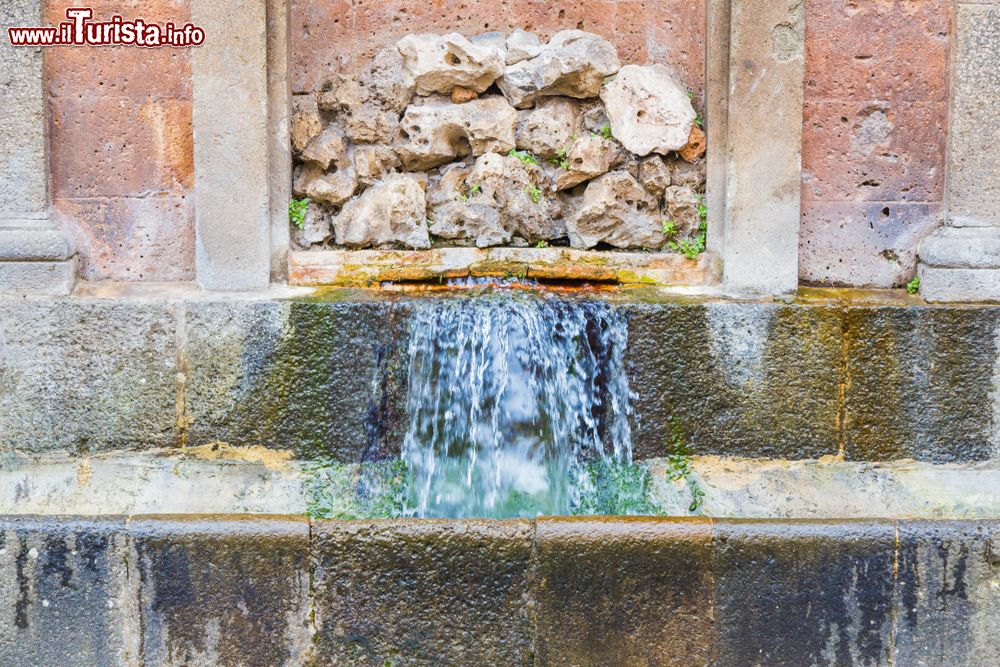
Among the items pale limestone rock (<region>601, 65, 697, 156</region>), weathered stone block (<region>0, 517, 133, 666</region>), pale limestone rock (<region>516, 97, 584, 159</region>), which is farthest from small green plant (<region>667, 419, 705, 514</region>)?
weathered stone block (<region>0, 517, 133, 666</region>)

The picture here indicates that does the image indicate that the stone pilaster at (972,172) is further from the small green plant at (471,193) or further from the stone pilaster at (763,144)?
the small green plant at (471,193)

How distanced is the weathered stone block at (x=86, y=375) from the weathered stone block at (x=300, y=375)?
5.3 inches

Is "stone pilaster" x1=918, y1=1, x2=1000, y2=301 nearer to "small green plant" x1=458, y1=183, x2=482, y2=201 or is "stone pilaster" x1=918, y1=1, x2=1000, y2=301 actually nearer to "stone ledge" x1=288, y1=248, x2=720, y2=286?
"stone ledge" x1=288, y1=248, x2=720, y2=286

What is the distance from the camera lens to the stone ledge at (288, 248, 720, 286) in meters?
4.76

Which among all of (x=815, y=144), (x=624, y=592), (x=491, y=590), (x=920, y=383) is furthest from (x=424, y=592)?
(x=815, y=144)

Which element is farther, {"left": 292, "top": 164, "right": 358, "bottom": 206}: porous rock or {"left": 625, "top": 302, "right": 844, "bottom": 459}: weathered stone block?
{"left": 292, "top": 164, "right": 358, "bottom": 206}: porous rock

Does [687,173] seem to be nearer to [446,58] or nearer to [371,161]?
[446,58]

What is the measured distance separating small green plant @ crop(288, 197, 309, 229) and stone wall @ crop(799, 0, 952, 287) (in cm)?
225

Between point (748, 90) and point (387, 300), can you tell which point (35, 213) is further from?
point (748, 90)

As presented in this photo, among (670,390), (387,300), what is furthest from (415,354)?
(670,390)

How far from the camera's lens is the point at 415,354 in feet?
14.4

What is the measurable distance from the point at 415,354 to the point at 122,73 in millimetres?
1786

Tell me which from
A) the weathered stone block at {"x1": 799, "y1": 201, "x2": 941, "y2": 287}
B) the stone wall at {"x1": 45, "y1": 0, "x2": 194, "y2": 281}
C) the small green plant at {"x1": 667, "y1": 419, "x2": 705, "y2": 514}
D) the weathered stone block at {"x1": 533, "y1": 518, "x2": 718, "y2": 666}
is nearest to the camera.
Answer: the weathered stone block at {"x1": 533, "y1": 518, "x2": 718, "y2": 666}

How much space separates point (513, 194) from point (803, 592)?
223cm
